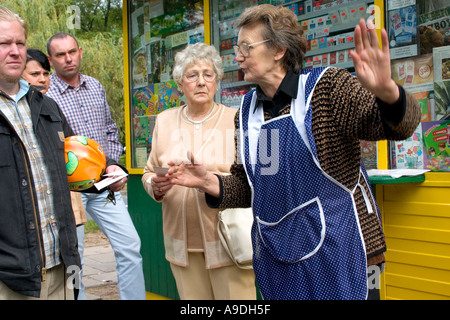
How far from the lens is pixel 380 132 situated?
1803 millimetres

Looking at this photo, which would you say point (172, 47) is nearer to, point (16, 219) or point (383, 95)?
point (16, 219)

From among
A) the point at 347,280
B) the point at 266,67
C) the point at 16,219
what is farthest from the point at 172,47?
the point at 347,280

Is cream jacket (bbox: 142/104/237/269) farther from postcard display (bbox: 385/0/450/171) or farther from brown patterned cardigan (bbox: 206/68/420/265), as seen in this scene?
postcard display (bbox: 385/0/450/171)

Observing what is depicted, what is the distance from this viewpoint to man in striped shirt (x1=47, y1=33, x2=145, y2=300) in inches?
162

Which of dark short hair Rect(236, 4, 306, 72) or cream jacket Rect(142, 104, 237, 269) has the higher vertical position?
dark short hair Rect(236, 4, 306, 72)

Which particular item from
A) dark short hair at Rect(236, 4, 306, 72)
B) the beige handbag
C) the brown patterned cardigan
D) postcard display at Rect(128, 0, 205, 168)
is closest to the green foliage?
postcard display at Rect(128, 0, 205, 168)

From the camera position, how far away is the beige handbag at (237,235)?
288cm

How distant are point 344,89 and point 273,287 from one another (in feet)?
2.97

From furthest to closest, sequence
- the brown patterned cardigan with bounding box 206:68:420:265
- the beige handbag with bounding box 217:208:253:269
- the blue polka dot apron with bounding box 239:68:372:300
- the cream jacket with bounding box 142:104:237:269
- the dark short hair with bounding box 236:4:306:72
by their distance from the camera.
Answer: the cream jacket with bounding box 142:104:237:269, the beige handbag with bounding box 217:208:253:269, the dark short hair with bounding box 236:4:306:72, the blue polka dot apron with bounding box 239:68:372:300, the brown patterned cardigan with bounding box 206:68:420:265

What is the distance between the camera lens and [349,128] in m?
1.91

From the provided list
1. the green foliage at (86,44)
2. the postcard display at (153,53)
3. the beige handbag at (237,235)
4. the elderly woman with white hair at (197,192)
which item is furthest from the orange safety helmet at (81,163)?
the green foliage at (86,44)

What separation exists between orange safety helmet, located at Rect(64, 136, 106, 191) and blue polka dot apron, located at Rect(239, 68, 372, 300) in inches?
34.0

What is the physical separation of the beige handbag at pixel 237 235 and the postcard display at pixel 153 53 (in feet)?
7.04

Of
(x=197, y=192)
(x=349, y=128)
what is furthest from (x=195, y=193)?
(x=349, y=128)
